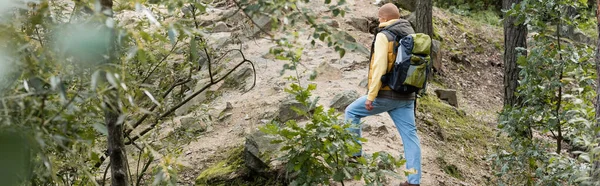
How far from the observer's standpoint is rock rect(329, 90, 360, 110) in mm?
8156

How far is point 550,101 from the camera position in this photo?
720 cm

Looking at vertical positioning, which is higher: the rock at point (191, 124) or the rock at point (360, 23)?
the rock at point (360, 23)

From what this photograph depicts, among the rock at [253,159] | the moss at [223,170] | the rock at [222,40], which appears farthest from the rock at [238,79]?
the rock at [253,159]

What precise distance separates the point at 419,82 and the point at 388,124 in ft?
7.01

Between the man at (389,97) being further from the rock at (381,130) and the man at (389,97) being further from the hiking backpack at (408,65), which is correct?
the rock at (381,130)

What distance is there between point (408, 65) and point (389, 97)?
319 mm

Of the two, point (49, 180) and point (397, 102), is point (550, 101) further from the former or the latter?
point (49, 180)

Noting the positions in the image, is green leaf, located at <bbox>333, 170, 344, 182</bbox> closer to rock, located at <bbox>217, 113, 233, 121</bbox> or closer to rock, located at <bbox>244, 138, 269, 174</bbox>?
rock, located at <bbox>244, 138, 269, 174</bbox>

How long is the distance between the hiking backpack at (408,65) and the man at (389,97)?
0.06 meters

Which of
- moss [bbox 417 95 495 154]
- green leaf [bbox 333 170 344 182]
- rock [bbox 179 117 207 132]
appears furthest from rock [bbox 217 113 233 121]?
green leaf [bbox 333 170 344 182]

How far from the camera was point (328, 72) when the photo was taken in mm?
9719

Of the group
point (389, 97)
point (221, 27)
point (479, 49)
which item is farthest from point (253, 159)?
point (479, 49)

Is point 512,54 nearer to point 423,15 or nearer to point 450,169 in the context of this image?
point 423,15

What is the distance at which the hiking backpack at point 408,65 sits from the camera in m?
5.91
